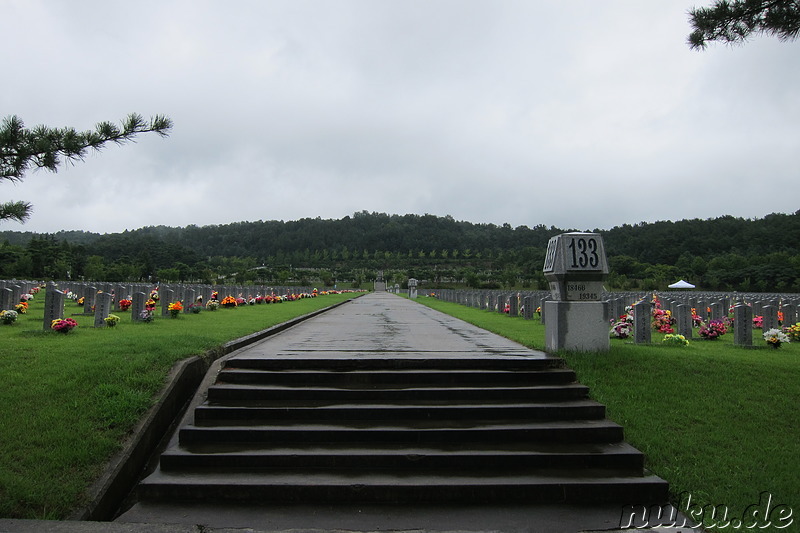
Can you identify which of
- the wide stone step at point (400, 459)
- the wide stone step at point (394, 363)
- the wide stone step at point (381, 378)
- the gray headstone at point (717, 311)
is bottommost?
the wide stone step at point (400, 459)

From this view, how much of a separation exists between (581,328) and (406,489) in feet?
14.1

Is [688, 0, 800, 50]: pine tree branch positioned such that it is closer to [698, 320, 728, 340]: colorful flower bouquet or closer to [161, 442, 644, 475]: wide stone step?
[161, 442, 644, 475]: wide stone step

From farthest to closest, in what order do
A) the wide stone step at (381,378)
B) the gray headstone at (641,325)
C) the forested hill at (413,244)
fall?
the forested hill at (413,244)
the gray headstone at (641,325)
the wide stone step at (381,378)

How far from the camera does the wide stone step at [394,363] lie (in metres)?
6.30

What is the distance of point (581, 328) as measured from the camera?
7.32m

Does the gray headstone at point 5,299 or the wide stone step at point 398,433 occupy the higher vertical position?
the gray headstone at point 5,299

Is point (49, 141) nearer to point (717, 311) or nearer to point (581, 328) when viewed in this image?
point (581, 328)

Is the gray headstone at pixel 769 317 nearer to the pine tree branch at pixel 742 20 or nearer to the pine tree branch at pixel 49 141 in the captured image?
the pine tree branch at pixel 742 20

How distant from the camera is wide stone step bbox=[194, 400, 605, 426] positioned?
5215 mm

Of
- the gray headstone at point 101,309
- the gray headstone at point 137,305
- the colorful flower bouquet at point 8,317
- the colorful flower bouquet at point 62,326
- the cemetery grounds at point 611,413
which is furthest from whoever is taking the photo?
the gray headstone at point 137,305

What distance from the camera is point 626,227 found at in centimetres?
8700

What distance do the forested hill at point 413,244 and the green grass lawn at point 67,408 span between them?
140 feet

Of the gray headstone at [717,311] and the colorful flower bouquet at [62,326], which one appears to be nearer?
the colorful flower bouquet at [62,326]

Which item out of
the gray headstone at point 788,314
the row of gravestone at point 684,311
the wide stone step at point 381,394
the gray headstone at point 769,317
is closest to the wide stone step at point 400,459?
the wide stone step at point 381,394
